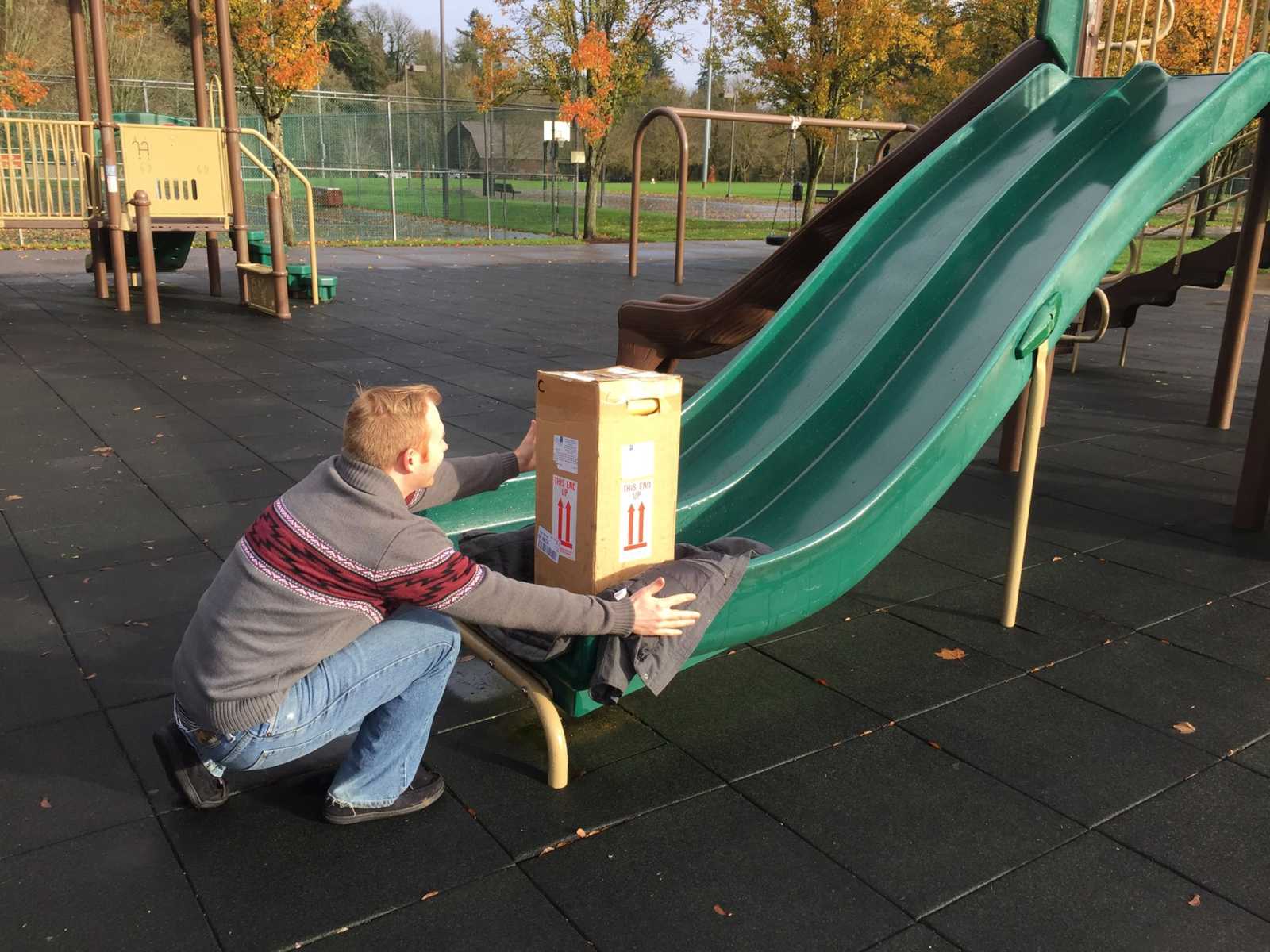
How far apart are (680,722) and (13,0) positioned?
960 inches

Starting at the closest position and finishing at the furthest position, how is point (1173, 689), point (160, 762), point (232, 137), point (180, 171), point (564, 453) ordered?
point (564, 453), point (160, 762), point (1173, 689), point (180, 171), point (232, 137)

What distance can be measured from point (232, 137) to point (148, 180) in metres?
0.97

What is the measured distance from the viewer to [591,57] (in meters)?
22.9

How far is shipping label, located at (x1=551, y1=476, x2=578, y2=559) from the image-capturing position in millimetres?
2797

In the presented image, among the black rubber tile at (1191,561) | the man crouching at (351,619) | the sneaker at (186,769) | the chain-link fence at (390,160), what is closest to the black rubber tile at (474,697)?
the man crouching at (351,619)

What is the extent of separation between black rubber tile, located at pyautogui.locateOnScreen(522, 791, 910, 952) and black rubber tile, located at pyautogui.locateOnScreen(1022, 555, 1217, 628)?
2106 millimetres

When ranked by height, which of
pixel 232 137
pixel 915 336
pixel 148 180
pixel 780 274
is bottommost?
pixel 915 336

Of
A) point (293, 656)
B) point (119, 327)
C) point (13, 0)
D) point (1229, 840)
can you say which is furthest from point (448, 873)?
point (13, 0)

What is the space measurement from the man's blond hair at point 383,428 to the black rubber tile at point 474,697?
3.75ft

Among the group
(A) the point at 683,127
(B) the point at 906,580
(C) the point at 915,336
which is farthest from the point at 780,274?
(A) the point at 683,127

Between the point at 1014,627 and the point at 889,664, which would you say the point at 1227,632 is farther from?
the point at 889,664

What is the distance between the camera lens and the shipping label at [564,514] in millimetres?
2797

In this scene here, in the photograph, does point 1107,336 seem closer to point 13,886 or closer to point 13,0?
Answer: point 13,886

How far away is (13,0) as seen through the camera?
21281 mm
